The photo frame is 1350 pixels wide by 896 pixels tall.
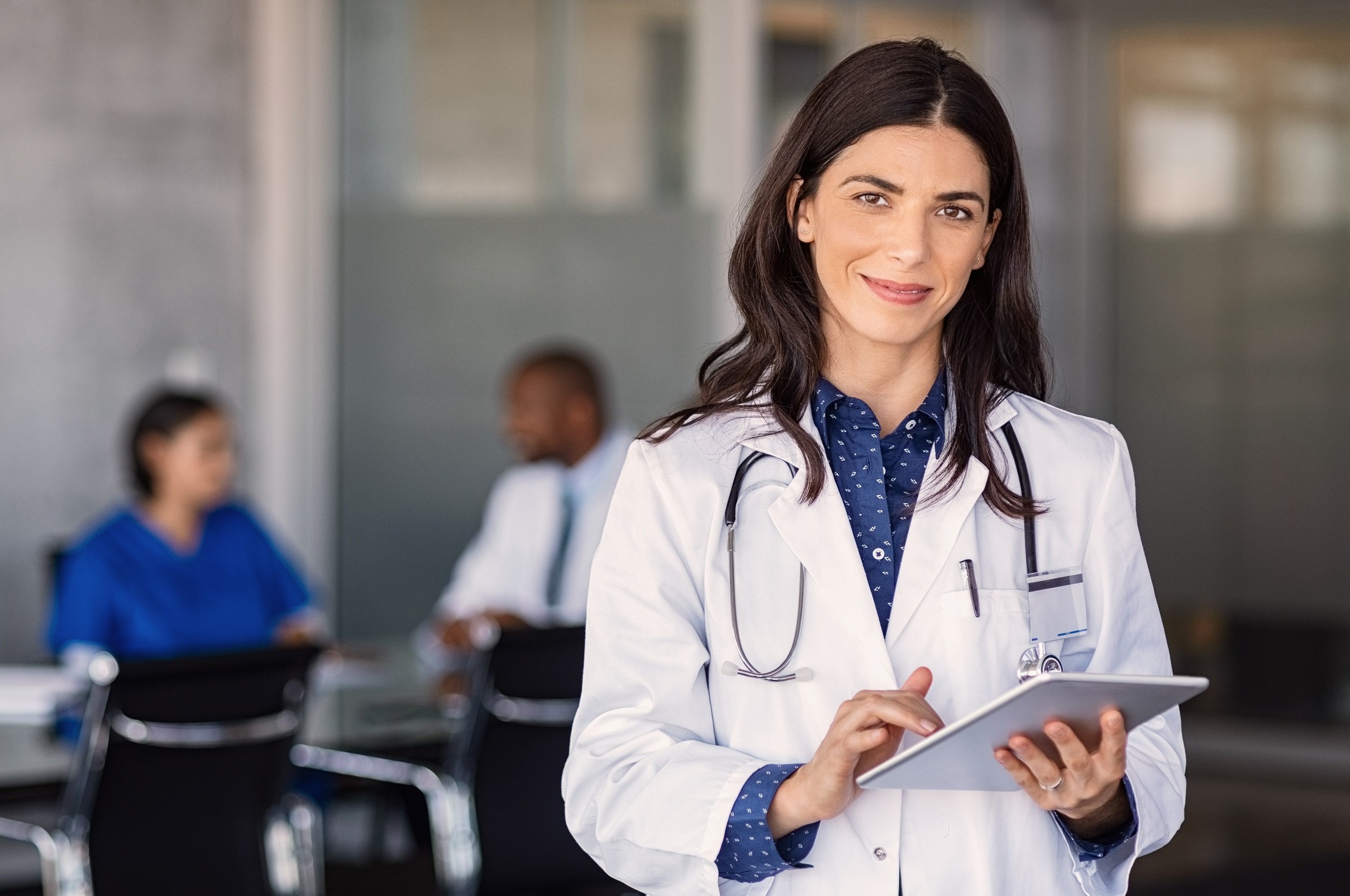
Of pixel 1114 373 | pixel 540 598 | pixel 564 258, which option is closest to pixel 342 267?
pixel 564 258

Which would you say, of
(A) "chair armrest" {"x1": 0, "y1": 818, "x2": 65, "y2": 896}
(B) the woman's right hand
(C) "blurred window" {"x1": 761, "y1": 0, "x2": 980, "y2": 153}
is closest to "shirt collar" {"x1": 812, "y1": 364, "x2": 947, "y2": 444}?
(B) the woman's right hand

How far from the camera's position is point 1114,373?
347 inches

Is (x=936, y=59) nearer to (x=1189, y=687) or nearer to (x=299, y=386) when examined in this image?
(x=1189, y=687)

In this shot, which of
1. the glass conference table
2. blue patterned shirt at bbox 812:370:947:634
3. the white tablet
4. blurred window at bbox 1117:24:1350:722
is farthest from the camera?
blurred window at bbox 1117:24:1350:722

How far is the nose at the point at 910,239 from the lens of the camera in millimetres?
1486

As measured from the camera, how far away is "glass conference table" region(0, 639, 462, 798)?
3.15 meters

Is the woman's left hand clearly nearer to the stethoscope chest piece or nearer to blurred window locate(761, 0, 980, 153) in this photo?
the stethoscope chest piece

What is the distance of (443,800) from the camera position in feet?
11.7

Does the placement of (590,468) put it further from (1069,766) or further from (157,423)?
(1069,766)

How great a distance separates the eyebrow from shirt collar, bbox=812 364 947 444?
193mm

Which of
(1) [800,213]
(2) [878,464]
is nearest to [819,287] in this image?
(1) [800,213]

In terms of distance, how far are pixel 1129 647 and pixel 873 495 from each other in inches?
10.6

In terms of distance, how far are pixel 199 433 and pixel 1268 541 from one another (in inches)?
234

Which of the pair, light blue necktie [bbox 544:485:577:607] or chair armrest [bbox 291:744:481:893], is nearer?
chair armrest [bbox 291:744:481:893]
